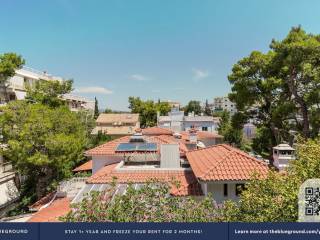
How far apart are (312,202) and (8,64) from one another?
1648 inches

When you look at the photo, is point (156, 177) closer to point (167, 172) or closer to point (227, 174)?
point (167, 172)

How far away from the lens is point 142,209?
29.7 ft

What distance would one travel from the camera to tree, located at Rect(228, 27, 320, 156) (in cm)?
2827

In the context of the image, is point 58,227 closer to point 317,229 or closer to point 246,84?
point 317,229

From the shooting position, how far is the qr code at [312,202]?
802cm

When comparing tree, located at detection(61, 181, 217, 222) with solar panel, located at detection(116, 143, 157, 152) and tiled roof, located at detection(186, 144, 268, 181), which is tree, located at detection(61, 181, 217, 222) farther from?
solar panel, located at detection(116, 143, 157, 152)

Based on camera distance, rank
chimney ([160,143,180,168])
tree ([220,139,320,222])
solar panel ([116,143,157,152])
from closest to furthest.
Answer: tree ([220,139,320,222]), chimney ([160,143,180,168]), solar panel ([116,143,157,152])

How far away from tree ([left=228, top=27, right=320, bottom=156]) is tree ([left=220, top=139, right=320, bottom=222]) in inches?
833

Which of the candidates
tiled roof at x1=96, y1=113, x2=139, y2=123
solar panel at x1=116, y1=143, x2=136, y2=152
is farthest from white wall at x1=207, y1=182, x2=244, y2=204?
tiled roof at x1=96, y1=113, x2=139, y2=123

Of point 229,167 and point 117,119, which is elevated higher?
point 117,119

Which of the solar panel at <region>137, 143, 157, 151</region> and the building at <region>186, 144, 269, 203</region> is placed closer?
the building at <region>186, 144, 269, 203</region>

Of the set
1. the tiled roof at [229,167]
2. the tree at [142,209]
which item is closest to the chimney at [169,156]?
the tiled roof at [229,167]

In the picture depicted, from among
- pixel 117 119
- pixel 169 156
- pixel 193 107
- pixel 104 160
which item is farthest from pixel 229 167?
pixel 193 107

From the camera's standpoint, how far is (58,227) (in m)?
6.88
